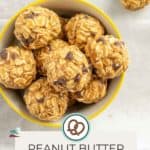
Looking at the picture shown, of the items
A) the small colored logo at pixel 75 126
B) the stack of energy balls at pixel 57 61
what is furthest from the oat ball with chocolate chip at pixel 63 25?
the small colored logo at pixel 75 126

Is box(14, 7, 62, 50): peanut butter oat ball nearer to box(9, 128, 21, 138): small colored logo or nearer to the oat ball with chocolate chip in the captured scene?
the oat ball with chocolate chip

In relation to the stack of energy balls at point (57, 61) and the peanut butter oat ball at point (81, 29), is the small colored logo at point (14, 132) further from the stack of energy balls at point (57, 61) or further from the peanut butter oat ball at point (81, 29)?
the peanut butter oat ball at point (81, 29)

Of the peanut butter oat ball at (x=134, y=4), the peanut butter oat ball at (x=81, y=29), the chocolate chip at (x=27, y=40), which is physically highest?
the peanut butter oat ball at (x=134, y=4)

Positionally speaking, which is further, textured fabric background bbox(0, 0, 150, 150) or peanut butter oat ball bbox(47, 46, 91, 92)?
textured fabric background bbox(0, 0, 150, 150)

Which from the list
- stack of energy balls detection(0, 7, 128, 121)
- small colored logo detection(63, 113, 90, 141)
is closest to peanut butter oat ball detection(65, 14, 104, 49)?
stack of energy balls detection(0, 7, 128, 121)

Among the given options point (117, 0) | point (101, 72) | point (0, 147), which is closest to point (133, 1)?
point (117, 0)

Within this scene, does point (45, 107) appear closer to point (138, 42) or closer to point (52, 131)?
point (52, 131)

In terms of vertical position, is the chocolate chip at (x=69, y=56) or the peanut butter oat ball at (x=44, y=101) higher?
the chocolate chip at (x=69, y=56)
